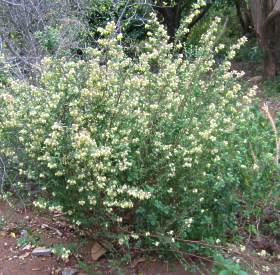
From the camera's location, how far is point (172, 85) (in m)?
3.23

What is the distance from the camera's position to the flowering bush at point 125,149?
2883 millimetres

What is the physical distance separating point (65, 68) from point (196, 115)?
925 mm

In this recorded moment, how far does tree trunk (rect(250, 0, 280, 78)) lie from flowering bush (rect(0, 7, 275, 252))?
18.8 ft

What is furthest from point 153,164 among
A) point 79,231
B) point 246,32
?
point 246,32

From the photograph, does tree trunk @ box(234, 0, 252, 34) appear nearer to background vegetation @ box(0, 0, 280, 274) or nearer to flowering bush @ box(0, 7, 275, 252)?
background vegetation @ box(0, 0, 280, 274)

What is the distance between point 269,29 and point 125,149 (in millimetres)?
6949

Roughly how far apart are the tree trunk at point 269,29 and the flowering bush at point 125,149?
18.8 ft

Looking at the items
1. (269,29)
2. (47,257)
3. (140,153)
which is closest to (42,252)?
(47,257)

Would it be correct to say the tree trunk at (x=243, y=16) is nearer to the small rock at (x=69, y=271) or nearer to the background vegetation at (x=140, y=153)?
the background vegetation at (x=140, y=153)

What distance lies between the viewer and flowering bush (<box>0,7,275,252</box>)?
9.46 feet

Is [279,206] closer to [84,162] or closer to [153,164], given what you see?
[153,164]

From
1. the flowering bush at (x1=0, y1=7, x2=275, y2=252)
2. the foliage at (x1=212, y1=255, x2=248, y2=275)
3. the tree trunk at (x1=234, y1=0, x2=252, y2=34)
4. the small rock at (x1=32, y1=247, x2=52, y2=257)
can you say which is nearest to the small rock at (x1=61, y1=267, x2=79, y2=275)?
the small rock at (x1=32, y1=247, x2=52, y2=257)

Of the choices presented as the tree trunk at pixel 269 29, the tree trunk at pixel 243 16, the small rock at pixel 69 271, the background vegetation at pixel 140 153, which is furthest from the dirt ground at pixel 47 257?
the tree trunk at pixel 243 16

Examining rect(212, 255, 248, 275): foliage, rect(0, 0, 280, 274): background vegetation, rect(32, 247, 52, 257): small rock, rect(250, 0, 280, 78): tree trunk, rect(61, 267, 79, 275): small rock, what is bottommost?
rect(32, 247, 52, 257): small rock
